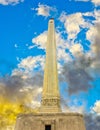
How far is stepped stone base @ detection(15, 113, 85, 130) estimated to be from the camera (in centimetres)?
4066

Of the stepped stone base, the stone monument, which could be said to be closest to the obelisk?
the stone monument

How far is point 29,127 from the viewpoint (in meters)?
41.1

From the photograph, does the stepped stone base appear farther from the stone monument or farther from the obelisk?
the obelisk

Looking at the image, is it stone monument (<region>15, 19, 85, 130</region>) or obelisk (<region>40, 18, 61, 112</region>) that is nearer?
stone monument (<region>15, 19, 85, 130</region>)

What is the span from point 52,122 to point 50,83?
5167mm

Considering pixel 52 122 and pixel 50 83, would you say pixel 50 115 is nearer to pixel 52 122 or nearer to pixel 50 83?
pixel 52 122

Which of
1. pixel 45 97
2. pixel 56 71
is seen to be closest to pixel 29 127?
pixel 45 97

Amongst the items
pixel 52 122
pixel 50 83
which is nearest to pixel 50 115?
pixel 52 122

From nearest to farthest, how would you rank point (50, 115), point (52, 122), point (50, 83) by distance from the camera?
point (52, 122), point (50, 115), point (50, 83)

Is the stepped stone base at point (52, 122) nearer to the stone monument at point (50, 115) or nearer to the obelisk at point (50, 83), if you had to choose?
the stone monument at point (50, 115)

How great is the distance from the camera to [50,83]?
4350cm

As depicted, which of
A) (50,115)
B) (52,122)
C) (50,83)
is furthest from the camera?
(50,83)

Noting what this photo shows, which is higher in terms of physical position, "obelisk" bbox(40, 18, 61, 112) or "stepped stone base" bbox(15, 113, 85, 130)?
"obelisk" bbox(40, 18, 61, 112)

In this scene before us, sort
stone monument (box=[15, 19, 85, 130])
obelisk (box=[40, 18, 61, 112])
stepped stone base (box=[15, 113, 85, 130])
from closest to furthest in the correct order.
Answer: stepped stone base (box=[15, 113, 85, 130]), stone monument (box=[15, 19, 85, 130]), obelisk (box=[40, 18, 61, 112])
